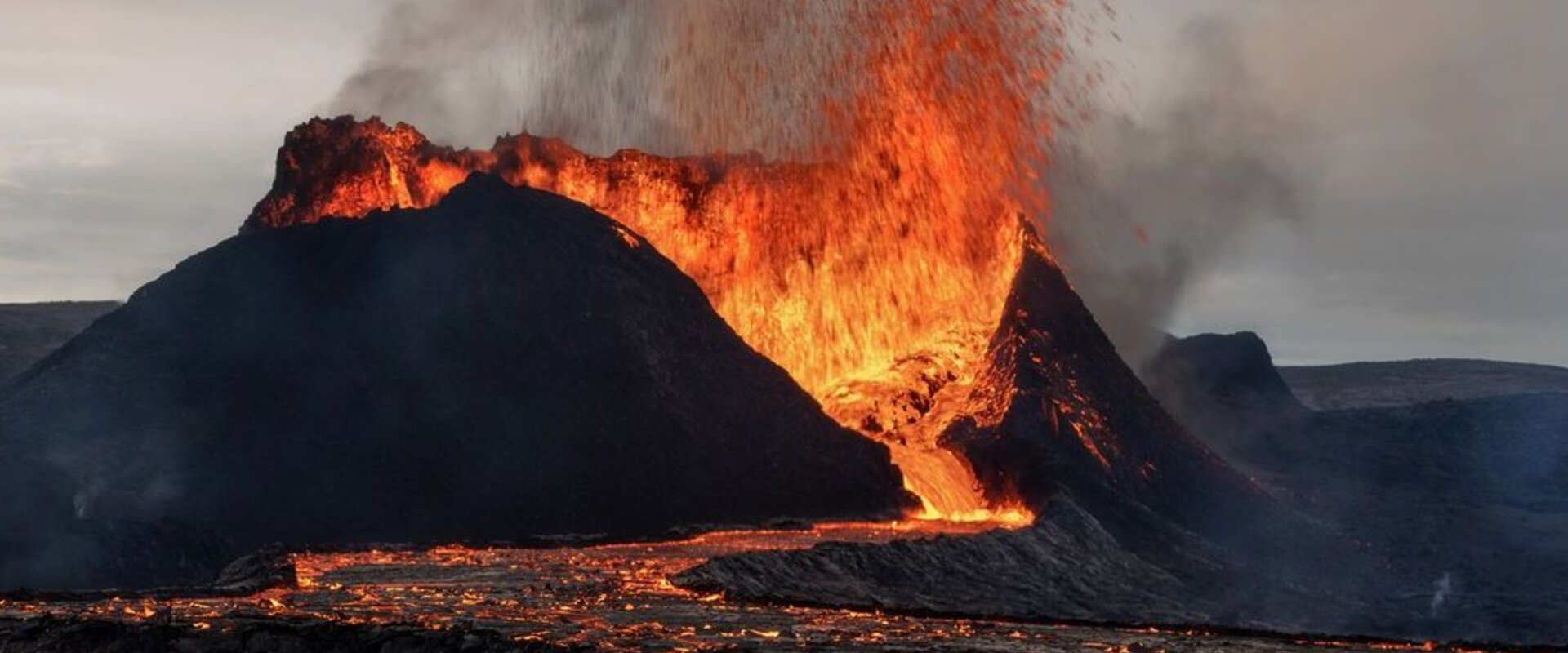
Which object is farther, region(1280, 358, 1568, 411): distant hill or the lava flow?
region(1280, 358, 1568, 411): distant hill

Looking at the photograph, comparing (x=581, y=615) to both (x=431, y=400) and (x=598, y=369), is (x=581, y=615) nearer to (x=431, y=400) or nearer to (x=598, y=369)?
(x=431, y=400)

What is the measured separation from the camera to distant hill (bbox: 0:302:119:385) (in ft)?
254

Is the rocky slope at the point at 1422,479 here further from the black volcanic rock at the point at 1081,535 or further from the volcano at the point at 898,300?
the volcano at the point at 898,300

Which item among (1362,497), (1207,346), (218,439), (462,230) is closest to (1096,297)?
(1207,346)

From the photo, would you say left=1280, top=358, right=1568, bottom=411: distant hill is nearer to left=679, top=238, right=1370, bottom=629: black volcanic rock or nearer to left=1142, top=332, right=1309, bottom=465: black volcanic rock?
left=1142, top=332, right=1309, bottom=465: black volcanic rock

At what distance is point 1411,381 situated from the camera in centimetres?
11675

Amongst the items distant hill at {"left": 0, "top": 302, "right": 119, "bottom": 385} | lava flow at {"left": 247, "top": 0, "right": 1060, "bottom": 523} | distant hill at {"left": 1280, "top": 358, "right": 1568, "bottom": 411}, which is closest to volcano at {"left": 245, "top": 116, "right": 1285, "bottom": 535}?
lava flow at {"left": 247, "top": 0, "right": 1060, "bottom": 523}

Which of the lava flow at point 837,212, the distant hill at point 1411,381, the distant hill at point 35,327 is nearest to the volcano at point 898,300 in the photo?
the lava flow at point 837,212

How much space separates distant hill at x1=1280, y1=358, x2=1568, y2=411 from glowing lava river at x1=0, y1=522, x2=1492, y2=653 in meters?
78.3

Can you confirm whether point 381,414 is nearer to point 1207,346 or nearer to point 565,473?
point 565,473

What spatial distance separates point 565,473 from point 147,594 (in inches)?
514

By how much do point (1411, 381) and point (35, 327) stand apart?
7731 cm

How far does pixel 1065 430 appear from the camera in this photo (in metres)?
46.9

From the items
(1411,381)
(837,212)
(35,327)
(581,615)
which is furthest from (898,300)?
(1411,381)
